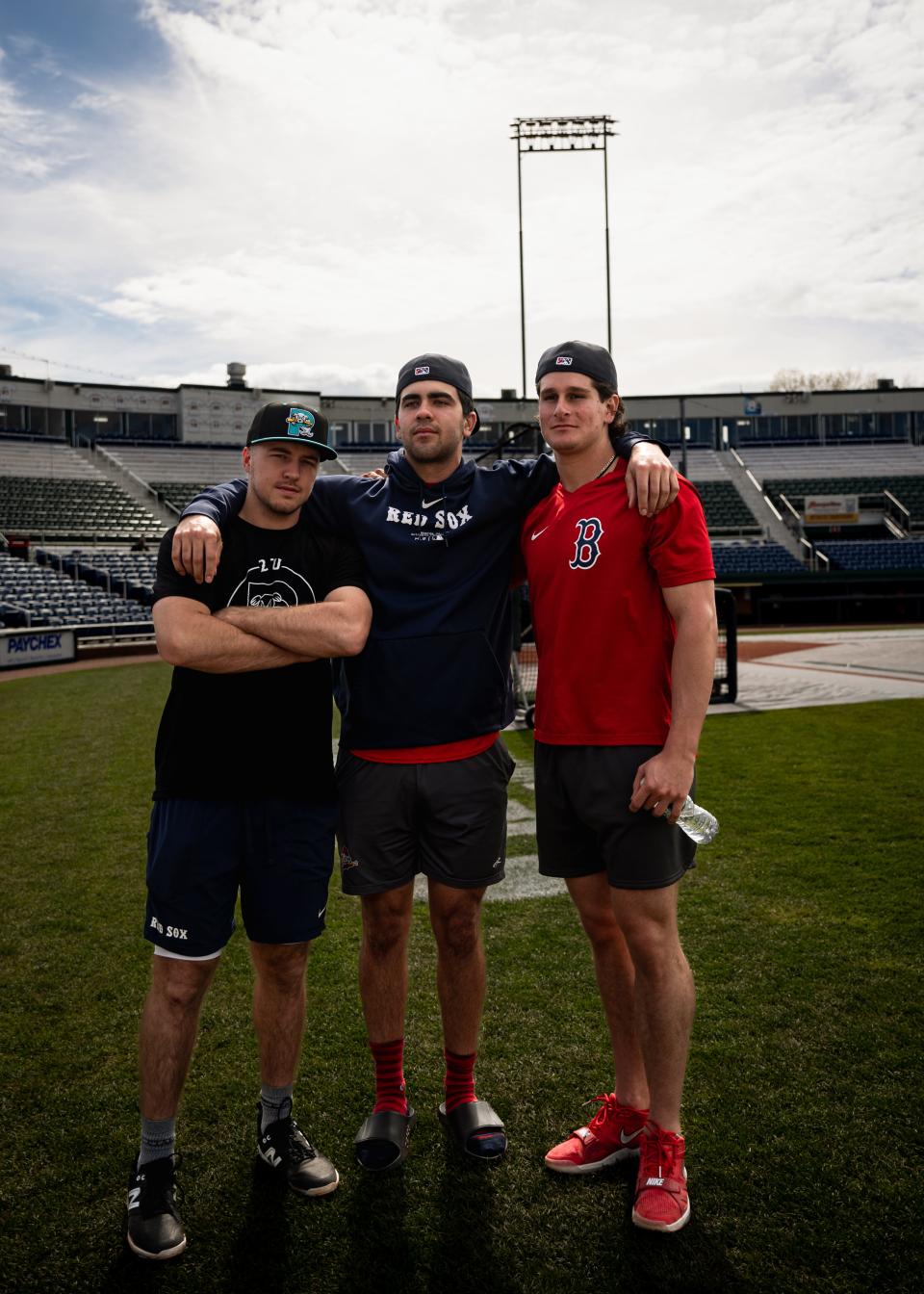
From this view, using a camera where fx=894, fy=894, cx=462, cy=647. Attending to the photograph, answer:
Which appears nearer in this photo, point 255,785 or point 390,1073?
point 255,785

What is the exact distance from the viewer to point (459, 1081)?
3.14 metres

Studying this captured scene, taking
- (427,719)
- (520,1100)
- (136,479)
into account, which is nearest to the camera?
(427,719)

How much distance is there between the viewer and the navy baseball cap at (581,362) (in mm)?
2992

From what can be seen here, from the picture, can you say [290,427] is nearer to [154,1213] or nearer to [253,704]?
[253,704]

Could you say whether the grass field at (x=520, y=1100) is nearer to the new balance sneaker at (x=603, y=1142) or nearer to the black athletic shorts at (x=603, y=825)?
the new balance sneaker at (x=603, y=1142)

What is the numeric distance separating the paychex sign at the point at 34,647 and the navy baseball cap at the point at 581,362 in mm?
19716

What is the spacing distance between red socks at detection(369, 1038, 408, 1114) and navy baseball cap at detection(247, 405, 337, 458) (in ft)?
6.74

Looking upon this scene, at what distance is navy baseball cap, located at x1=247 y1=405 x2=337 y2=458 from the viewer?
Answer: 2.88 m

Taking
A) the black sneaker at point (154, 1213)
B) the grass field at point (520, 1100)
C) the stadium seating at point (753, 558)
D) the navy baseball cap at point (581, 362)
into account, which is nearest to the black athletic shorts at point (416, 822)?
the grass field at point (520, 1100)

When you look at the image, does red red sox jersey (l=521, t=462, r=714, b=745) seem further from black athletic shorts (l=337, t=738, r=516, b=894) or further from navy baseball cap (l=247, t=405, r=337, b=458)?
navy baseball cap (l=247, t=405, r=337, b=458)

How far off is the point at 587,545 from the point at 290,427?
3.38 feet

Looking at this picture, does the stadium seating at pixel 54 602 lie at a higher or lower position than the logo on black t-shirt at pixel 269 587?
higher

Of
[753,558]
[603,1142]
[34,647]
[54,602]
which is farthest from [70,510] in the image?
[603,1142]

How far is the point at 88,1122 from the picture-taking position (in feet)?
10.2
